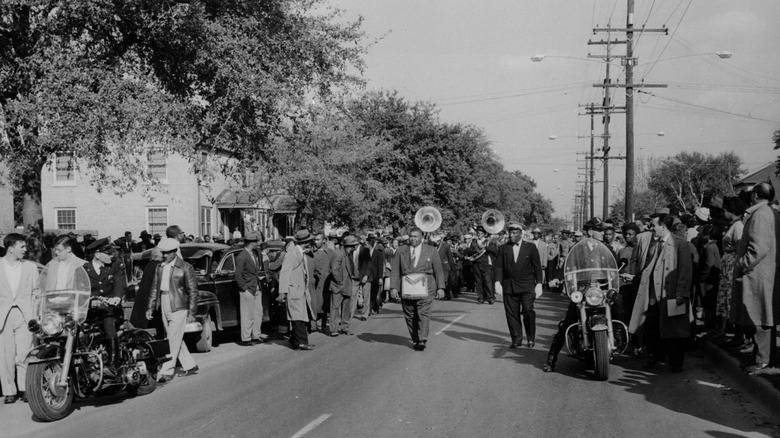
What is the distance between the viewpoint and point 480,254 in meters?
22.4

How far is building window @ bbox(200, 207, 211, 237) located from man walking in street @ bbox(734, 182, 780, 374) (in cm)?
3137

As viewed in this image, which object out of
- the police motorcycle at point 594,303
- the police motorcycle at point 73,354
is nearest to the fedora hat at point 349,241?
the police motorcycle at point 594,303

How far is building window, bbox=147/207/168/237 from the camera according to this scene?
3690 centimetres

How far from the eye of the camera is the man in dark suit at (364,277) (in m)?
16.8

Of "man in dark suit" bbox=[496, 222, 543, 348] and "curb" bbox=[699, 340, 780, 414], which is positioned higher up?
"man in dark suit" bbox=[496, 222, 543, 348]

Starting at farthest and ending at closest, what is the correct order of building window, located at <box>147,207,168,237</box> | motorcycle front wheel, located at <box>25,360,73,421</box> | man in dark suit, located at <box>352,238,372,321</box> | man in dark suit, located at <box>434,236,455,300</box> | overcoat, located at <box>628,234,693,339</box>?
building window, located at <box>147,207,168,237</box> → man in dark suit, located at <box>434,236,455,300</box> → man in dark suit, located at <box>352,238,372,321</box> → overcoat, located at <box>628,234,693,339</box> → motorcycle front wheel, located at <box>25,360,73,421</box>

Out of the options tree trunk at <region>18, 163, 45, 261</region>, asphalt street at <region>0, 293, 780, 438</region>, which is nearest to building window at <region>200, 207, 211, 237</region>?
tree trunk at <region>18, 163, 45, 261</region>

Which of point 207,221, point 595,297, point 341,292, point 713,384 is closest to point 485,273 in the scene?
point 341,292

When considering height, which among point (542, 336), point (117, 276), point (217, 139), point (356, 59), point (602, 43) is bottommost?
point (542, 336)

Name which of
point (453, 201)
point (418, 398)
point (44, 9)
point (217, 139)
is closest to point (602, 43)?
point (453, 201)

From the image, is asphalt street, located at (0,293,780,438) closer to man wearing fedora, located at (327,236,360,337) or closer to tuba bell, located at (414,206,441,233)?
man wearing fedora, located at (327,236,360,337)

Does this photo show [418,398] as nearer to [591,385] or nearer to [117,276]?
[591,385]

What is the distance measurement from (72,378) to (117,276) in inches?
125

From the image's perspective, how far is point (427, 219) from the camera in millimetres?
22938
